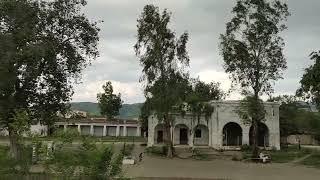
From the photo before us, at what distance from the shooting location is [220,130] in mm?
57812

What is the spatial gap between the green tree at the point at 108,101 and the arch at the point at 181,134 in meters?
24.7

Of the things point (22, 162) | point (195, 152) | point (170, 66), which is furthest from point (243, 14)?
point (22, 162)

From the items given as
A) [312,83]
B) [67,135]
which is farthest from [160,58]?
[67,135]

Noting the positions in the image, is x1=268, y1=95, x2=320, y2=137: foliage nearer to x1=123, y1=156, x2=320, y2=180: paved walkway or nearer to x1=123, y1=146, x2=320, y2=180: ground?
x1=123, y1=146, x2=320, y2=180: ground

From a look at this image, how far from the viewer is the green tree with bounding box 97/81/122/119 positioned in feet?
275

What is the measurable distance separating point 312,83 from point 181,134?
947 inches

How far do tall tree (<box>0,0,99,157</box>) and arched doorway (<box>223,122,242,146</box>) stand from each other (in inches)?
1138

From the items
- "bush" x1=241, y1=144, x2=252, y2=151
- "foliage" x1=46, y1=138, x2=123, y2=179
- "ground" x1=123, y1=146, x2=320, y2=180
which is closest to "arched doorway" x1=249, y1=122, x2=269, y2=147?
"bush" x1=241, y1=144, x2=252, y2=151

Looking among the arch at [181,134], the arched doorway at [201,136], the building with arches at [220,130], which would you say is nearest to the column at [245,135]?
the building with arches at [220,130]

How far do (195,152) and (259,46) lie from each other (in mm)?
11351

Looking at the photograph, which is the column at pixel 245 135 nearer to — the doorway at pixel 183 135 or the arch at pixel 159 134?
the doorway at pixel 183 135

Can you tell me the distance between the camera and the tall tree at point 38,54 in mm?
29531

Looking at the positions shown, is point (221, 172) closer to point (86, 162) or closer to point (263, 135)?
point (86, 162)

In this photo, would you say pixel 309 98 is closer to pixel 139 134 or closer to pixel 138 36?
pixel 138 36
